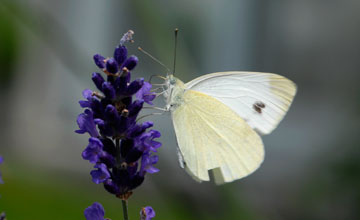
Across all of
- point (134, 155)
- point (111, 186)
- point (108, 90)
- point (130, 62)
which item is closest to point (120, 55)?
point (130, 62)

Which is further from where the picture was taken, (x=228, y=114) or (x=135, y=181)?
(x=228, y=114)

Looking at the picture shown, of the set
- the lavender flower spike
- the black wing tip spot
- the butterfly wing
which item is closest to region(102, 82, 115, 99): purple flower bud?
the lavender flower spike

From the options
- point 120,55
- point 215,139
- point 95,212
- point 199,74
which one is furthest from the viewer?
point 199,74

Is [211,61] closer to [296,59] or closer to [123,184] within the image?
[296,59]

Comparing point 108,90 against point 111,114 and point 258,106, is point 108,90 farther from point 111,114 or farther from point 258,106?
point 258,106

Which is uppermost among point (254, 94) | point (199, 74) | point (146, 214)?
point (199, 74)

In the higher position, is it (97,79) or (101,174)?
(97,79)

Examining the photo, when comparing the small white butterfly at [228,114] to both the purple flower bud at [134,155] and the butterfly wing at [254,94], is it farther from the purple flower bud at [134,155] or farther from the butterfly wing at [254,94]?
the purple flower bud at [134,155]

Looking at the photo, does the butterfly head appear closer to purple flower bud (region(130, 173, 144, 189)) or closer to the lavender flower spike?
the lavender flower spike
